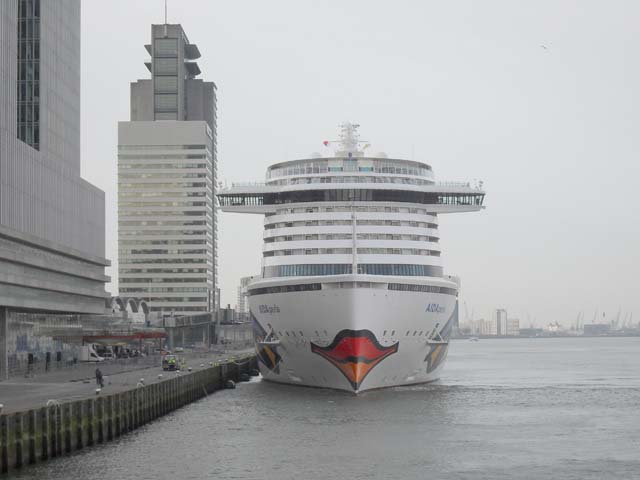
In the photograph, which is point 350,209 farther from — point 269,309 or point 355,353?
point 355,353

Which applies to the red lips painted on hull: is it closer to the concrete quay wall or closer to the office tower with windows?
the concrete quay wall

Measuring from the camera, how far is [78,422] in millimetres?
49875

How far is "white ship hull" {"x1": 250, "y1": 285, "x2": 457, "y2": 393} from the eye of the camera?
66938 millimetres

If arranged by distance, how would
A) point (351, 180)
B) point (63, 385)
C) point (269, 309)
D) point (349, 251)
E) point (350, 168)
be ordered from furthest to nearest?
1. point (350, 168)
2. point (351, 180)
3. point (269, 309)
4. point (349, 251)
5. point (63, 385)

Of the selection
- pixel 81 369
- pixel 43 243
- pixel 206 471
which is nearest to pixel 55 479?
pixel 206 471

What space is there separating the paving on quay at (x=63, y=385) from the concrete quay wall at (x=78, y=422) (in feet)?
5.02

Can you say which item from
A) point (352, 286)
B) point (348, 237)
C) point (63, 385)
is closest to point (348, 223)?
point (348, 237)

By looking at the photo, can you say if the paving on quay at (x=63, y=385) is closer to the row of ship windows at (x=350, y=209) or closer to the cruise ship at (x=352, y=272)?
the cruise ship at (x=352, y=272)

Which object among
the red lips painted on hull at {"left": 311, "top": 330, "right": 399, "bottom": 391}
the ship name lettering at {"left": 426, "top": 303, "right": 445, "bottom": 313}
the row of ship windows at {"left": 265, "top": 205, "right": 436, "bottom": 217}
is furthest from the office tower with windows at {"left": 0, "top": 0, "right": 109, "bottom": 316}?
the ship name lettering at {"left": 426, "top": 303, "right": 445, "bottom": 313}

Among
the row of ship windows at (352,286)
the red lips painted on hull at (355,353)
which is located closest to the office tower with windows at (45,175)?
the row of ship windows at (352,286)

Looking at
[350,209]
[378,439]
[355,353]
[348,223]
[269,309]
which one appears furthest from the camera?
[350,209]

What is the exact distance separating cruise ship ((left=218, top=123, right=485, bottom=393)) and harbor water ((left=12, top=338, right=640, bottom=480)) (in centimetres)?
229

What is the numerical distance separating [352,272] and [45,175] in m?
46.5

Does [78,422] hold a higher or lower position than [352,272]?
lower
